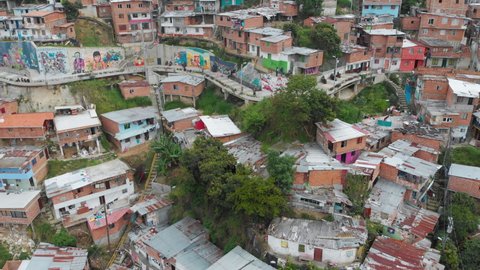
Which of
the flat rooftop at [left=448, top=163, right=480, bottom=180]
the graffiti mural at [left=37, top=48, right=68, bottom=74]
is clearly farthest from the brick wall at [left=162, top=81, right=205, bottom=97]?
the flat rooftop at [left=448, top=163, right=480, bottom=180]

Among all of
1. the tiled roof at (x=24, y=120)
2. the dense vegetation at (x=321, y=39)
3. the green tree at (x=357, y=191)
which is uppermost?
the dense vegetation at (x=321, y=39)

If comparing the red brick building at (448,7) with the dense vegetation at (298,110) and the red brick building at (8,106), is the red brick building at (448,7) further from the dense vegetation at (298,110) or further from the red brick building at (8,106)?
the red brick building at (8,106)

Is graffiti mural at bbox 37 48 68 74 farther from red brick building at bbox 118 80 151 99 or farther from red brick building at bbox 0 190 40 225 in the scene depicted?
red brick building at bbox 0 190 40 225

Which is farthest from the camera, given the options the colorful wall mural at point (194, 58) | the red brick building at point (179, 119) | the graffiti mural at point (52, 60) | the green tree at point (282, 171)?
the colorful wall mural at point (194, 58)

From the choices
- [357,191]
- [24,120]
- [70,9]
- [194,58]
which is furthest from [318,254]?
[70,9]

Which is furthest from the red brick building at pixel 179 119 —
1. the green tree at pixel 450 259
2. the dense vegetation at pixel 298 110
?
the green tree at pixel 450 259

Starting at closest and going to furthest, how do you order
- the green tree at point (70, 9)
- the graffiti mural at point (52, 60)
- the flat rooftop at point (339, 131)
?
the flat rooftop at point (339, 131) → the graffiti mural at point (52, 60) → the green tree at point (70, 9)

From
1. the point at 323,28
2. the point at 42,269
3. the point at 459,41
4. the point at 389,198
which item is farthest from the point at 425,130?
the point at 42,269

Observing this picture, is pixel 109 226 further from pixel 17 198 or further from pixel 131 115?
pixel 131 115
